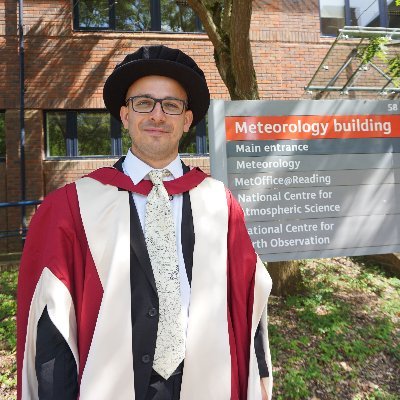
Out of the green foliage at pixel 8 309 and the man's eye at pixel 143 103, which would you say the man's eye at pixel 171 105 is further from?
the green foliage at pixel 8 309

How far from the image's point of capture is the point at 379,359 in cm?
413

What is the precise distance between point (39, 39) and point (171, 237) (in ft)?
26.2

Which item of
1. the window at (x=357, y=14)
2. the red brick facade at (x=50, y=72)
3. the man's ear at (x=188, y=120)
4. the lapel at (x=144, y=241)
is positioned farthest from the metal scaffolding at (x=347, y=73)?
the lapel at (x=144, y=241)

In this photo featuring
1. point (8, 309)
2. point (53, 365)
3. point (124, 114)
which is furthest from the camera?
point (8, 309)

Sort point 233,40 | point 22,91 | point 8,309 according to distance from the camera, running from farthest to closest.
A: point 22,91 → point 8,309 → point 233,40

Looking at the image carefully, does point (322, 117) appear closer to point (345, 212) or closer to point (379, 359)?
point (345, 212)

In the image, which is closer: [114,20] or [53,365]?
[53,365]

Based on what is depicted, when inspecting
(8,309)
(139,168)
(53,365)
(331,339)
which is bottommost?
(331,339)

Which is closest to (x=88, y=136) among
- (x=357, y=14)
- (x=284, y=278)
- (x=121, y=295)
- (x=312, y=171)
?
(x=284, y=278)

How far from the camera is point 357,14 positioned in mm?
9445

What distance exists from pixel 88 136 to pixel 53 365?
25.0ft

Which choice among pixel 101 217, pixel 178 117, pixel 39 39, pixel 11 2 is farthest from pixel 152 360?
pixel 11 2

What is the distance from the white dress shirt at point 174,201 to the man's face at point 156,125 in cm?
3

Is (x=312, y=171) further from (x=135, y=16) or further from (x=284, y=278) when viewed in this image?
(x=135, y=16)
